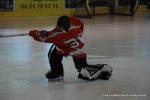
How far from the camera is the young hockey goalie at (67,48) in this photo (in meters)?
5.30

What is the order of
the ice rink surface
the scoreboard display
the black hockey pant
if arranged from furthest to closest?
1. the scoreboard display
2. the black hockey pant
3. the ice rink surface

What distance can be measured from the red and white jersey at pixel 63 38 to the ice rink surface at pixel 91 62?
38cm

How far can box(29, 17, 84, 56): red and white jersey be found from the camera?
5293mm

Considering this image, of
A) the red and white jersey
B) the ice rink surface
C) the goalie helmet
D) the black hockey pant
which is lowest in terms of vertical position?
the ice rink surface

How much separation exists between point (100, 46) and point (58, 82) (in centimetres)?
280

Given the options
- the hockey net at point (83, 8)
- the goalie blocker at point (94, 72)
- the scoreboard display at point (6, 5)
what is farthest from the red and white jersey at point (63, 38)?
the hockey net at point (83, 8)

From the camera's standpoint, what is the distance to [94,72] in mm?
5395

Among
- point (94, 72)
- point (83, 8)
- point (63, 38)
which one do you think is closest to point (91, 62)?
point (94, 72)

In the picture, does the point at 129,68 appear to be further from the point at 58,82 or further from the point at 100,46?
the point at 100,46

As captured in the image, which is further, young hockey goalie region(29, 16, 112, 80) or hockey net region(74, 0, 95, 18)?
hockey net region(74, 0, 95, 18)

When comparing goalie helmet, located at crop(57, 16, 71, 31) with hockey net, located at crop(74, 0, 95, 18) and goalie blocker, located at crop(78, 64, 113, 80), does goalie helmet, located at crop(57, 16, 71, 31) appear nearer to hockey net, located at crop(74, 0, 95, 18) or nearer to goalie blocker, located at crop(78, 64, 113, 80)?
goalie blocker, located at crop(78, 64, 113, 80)

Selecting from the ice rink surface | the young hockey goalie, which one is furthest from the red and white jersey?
the ice rink surface

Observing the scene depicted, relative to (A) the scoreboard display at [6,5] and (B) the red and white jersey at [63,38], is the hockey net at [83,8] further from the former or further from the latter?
(B) the red and white jersey at [63,38]

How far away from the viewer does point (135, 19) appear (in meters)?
13.0
